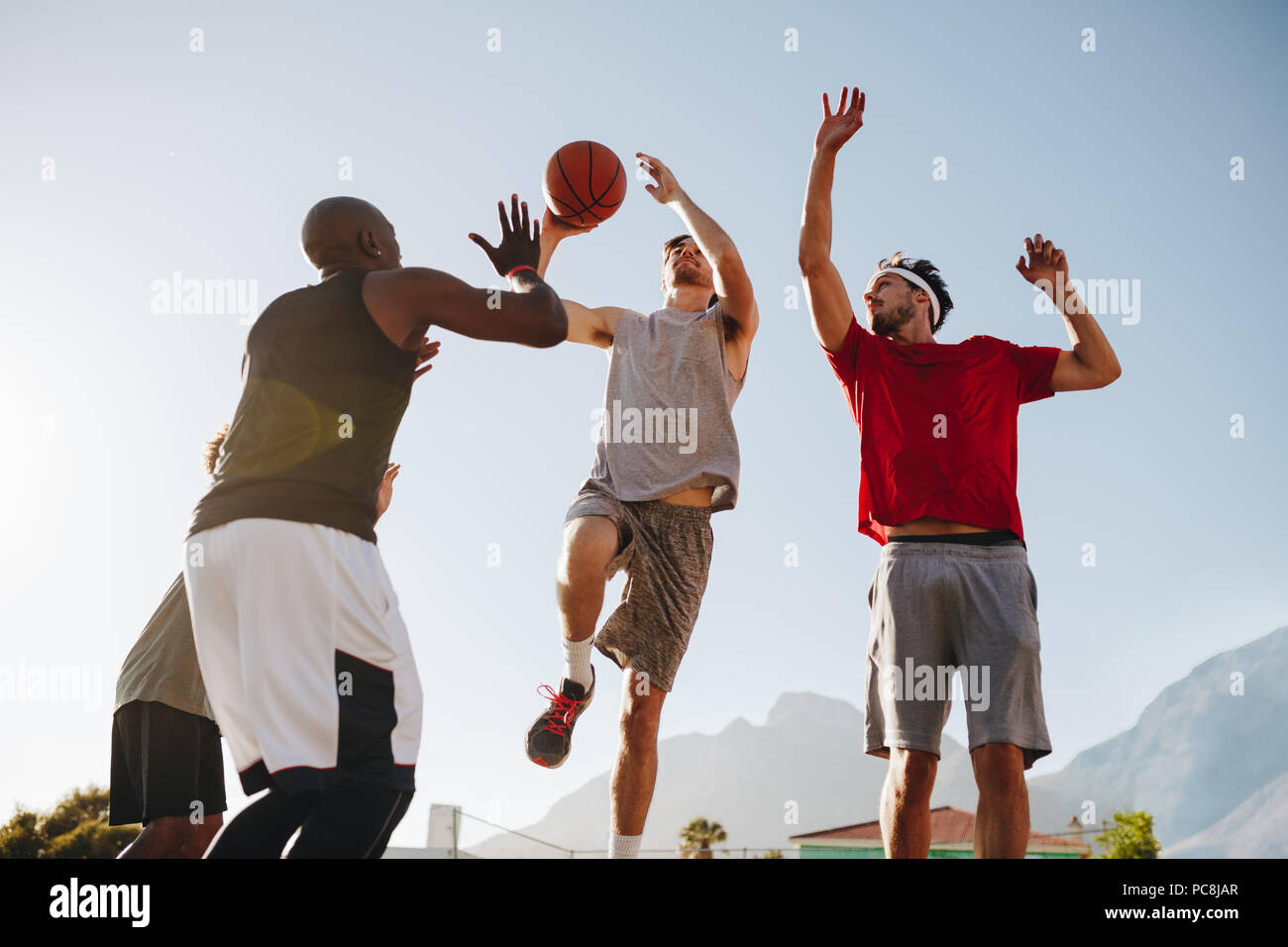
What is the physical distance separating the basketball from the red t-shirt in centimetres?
168

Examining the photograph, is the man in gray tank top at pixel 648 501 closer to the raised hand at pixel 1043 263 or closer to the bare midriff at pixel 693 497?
the bare midriff at pixel 693 497

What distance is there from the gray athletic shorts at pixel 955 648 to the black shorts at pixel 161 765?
2950 mm

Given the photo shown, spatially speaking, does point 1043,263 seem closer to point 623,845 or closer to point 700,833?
point 623,845

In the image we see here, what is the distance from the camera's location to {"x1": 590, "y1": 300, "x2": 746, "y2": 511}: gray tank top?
15.5 feet

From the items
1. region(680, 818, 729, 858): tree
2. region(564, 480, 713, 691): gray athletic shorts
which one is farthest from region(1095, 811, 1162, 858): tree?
region(564, 480, 713, 691): gray athletic shorts

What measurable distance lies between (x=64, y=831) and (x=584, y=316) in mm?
31385

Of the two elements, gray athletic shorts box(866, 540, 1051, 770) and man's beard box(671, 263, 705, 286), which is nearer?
gray athletic shorts box(866, 540, 1051, 770)

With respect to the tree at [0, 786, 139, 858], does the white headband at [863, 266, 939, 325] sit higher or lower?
higher

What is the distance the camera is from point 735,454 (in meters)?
4.83

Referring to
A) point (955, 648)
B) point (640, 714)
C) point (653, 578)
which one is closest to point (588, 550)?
point (653, 578)

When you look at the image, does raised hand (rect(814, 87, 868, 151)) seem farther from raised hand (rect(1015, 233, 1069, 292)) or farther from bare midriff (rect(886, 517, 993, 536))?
bare midriff (rect(886, 517, 993, 536))
